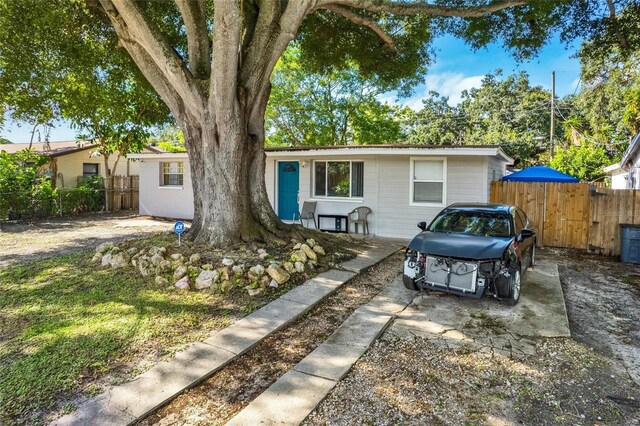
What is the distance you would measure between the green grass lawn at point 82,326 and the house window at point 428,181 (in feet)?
20.0

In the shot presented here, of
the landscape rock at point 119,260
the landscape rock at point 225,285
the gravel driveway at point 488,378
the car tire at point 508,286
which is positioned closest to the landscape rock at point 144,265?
the landscape rock at point 119,260

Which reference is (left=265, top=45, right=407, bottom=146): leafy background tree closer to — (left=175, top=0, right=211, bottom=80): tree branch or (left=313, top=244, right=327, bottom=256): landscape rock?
(left=175, top=0, right=211, bottom=80): tree branch

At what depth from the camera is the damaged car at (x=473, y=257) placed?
4.68 meters

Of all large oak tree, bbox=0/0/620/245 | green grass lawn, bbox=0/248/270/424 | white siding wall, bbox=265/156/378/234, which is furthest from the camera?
white siding wall, bbox=265/156/378/234

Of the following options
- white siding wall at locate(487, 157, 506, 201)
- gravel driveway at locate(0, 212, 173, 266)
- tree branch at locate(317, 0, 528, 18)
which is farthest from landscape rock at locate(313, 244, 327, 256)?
gravel driveway at locate(0, 212, 173, 266)

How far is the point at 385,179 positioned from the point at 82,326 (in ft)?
27.2

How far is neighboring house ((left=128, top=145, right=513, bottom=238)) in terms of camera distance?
964cm

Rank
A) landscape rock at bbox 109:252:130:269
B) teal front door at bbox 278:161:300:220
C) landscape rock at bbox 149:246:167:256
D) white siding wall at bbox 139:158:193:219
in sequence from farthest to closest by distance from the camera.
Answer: white siding wall at bbox 139:158:193:219
teal front door at bbox 278:161:300:220
landscape rock at bbox 109:252:130:269
landscape rock at bbox 149:246:167:256

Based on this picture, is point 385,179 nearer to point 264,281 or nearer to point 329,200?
point 329,200

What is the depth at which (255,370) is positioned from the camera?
11.4 ft

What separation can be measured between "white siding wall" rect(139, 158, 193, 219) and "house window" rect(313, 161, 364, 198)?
582cm

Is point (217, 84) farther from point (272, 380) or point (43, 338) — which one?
point (272, 380)

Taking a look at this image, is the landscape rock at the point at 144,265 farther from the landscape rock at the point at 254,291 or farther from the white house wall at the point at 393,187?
the white house wall at the point at 393,187

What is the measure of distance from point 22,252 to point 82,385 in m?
7.06
